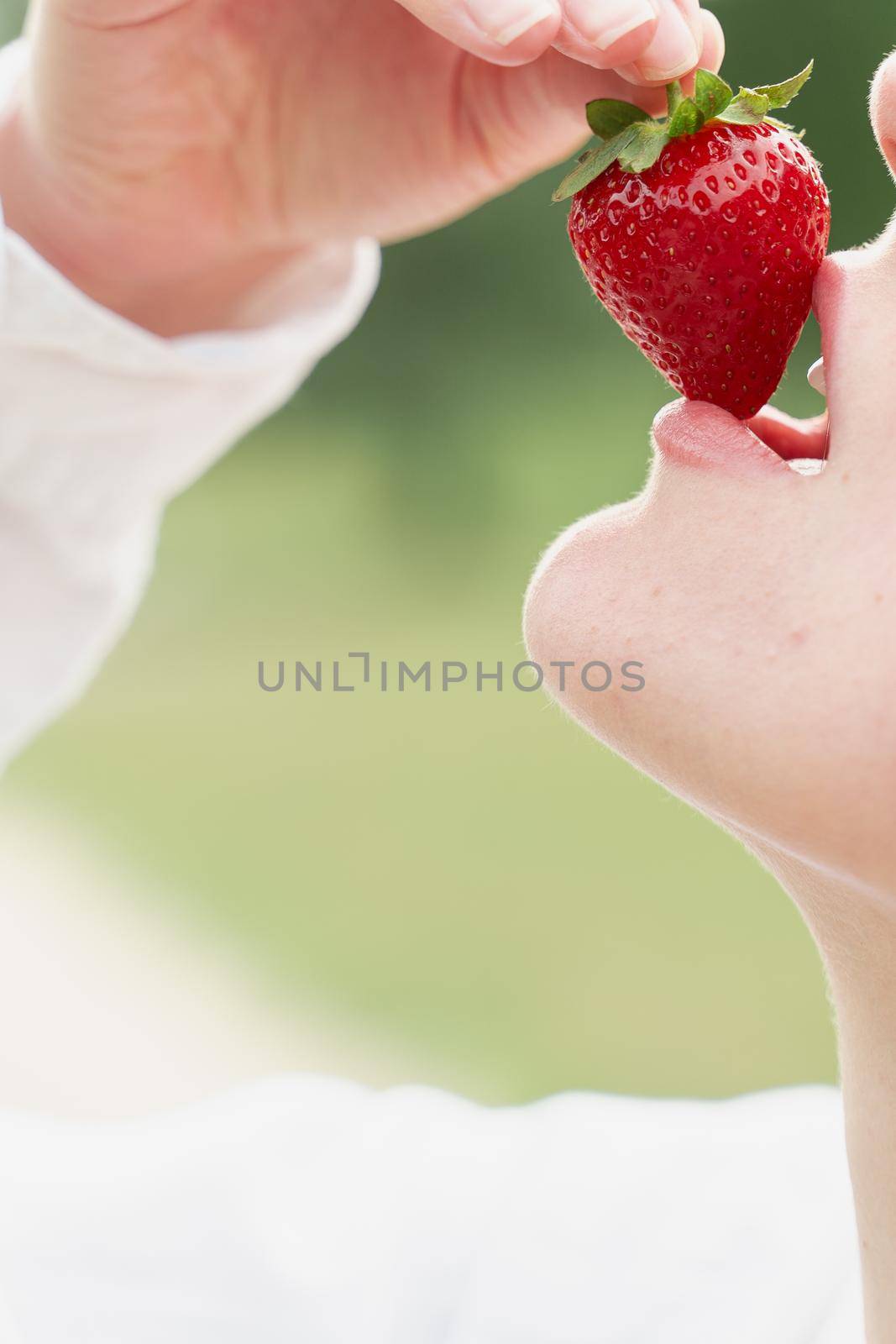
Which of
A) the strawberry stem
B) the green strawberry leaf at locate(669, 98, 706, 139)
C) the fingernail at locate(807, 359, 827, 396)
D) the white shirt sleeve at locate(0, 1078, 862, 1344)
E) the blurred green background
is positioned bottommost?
the blurred green background

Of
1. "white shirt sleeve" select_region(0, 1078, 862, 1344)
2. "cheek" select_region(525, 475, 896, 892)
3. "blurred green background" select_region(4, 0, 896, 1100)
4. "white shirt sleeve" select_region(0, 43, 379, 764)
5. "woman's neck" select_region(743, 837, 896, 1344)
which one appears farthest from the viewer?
"blurred green background" select_region(4, 0, 896, 1100)

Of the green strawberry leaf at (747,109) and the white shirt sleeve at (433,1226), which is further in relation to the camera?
the white shirt sleeve at (433,1226)

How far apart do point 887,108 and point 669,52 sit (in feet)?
0.39

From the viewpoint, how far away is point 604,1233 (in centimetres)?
105

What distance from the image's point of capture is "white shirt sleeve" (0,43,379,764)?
3.81ft

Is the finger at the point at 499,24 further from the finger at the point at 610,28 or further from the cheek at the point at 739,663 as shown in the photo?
the cheek at the point at 739,663

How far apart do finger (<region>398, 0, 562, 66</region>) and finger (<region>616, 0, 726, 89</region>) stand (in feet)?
0.16

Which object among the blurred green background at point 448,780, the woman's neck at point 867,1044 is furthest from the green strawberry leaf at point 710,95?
the blurred green background at point 448,780

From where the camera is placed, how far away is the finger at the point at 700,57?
0.76 meters

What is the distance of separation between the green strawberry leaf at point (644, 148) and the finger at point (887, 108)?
4.2 inches

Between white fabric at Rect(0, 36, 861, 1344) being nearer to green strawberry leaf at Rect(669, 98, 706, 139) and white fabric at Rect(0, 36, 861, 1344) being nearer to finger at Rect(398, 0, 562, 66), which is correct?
finger at Rect(398, 0, 562, 66)

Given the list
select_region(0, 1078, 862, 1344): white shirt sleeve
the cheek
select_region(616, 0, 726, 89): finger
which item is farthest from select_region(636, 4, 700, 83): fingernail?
select_region(0, 1078, 862, 1344): white shirt sleeve

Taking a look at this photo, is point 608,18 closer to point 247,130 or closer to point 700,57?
point 700,57

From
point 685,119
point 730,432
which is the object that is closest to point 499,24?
point 685,119
